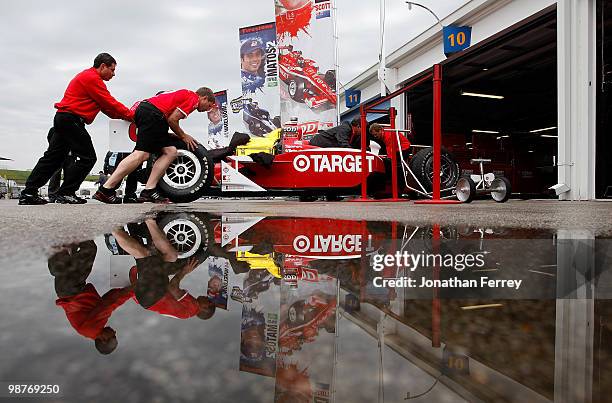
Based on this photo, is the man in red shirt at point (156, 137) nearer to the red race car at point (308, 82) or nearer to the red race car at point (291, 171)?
the red race car at point (291, 171)

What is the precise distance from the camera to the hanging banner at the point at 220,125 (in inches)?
694

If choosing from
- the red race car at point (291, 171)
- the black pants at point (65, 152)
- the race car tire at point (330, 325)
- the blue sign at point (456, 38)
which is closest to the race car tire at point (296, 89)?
the blue sign at point (456, 38)

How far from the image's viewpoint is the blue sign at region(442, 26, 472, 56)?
33.4 ft

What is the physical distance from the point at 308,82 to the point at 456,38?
11.4 feet

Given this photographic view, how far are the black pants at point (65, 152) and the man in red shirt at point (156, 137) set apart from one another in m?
0.61

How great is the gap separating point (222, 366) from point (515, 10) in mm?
10225

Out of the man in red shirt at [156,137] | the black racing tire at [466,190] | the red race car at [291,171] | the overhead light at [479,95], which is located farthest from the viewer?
the overhead light at [479,95]

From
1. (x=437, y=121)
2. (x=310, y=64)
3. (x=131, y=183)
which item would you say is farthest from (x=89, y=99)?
(x=310, y=64)

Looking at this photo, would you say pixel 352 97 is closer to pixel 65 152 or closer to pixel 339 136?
pixel 339 136

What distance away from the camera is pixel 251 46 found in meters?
14.8

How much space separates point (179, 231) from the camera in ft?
5.14

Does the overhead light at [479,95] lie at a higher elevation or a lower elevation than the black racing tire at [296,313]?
higher

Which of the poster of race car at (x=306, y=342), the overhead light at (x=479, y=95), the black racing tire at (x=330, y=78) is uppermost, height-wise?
the overhead light at (x=479, y=95)

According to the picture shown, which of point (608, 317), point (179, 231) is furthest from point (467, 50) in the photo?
point (608, 317)
